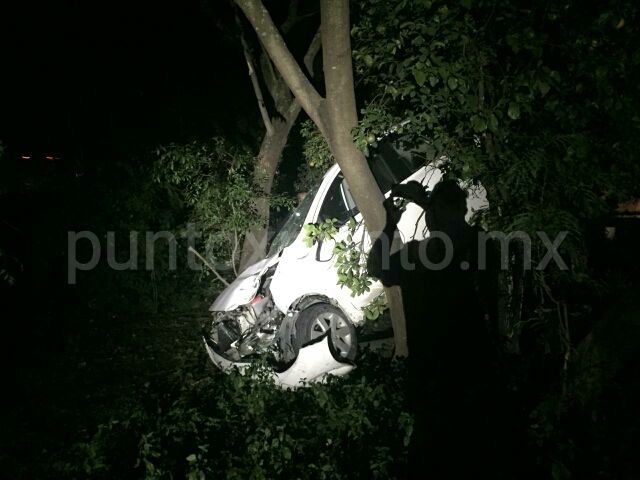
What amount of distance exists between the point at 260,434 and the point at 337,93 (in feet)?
9.12

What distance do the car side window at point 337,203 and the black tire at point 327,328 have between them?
1020 millimetres

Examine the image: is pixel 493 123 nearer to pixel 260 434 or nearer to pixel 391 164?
pixel 391 164

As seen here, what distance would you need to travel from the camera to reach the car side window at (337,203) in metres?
5.89

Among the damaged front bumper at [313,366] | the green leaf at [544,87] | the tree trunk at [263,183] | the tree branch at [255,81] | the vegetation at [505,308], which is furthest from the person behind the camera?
the tree branch at [255,81]

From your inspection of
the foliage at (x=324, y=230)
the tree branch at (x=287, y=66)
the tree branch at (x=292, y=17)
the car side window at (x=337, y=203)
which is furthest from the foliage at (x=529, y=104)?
the tree branch at (x=292, y=17)

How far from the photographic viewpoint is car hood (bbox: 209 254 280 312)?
19.5 feet

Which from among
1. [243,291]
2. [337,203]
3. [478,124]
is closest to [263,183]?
[337,203]

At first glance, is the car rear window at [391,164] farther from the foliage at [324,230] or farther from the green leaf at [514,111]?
the green leaf at [514,111]

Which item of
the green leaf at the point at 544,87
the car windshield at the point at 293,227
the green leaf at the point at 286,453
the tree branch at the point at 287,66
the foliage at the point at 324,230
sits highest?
the tree branch at the point at 287,66

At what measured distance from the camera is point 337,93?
4.30m

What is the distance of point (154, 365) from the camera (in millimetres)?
6316

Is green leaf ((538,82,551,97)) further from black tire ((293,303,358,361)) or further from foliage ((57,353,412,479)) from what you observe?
black tire ((293,303,358,361))

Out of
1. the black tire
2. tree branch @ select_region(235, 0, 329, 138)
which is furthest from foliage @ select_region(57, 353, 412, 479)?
tree branch @ select_region(235, 0, 329, 138)

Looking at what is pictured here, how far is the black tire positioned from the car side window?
1.02 meters
